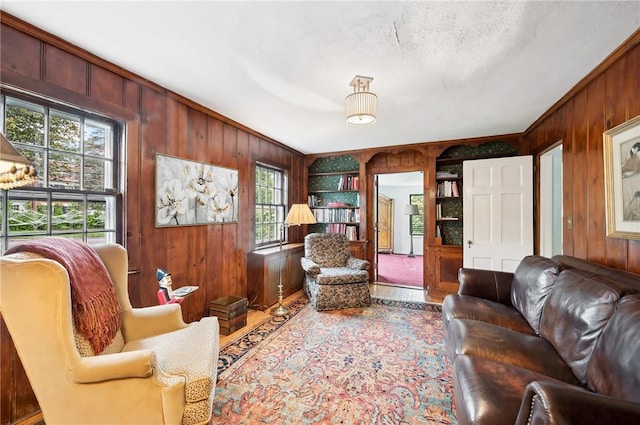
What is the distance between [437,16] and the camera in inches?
58.8

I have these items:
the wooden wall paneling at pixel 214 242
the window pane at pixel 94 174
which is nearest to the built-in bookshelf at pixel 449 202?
the wooden wall paneling at pixel 214 242

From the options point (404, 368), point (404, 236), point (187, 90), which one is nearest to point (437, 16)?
point (187, 90)

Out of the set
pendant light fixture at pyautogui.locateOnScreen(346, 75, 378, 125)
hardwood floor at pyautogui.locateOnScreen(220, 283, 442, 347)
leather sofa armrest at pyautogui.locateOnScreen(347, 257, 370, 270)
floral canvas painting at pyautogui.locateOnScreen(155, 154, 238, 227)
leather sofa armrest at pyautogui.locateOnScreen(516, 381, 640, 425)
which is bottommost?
hardwood floor at pyautogui.locateOnScreen(220, 283, 442, 347)

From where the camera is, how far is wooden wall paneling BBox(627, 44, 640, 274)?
169cm

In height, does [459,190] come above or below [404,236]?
above

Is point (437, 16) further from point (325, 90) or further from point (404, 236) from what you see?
point (404, 236)

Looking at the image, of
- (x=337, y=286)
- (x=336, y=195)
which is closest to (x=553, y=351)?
(x=337, y=286)

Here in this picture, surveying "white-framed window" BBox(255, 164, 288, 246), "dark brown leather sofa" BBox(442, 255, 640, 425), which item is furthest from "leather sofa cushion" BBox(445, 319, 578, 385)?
"white-framed window" BBox(255, 164, 288, 246)

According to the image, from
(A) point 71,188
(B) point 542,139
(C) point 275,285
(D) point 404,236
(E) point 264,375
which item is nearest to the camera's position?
(A) point 71,188

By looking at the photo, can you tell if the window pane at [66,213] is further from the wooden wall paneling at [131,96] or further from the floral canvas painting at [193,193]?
the wooden wall paneling at [131,96]

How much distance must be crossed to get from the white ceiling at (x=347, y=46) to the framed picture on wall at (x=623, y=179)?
0.59 meters

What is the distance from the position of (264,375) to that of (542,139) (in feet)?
12.8

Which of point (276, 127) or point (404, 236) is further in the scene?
point (404, 236)

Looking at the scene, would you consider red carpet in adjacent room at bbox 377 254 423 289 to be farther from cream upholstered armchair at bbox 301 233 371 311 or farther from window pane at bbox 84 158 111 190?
window pane at bbox 84 158 111 190
